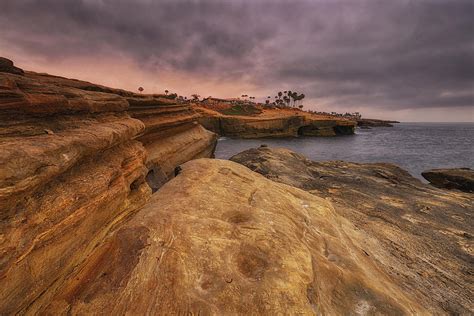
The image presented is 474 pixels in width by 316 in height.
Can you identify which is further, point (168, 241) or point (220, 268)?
point (168, 241)

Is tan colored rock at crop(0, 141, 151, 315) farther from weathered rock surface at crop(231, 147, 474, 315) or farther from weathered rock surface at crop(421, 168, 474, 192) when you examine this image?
weathered rock surface at crop(421, 168, 474, 192)

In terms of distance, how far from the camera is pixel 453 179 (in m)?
15.8

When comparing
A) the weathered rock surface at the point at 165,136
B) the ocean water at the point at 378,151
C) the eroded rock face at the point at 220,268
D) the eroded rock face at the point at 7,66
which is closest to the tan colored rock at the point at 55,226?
the eroded rock face at the point at 220,268

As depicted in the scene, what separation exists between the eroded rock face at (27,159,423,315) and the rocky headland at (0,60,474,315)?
2 centimetres

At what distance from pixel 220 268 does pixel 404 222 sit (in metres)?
7.47

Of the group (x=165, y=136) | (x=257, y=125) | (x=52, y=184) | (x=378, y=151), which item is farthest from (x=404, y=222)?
(x=257, y=125)

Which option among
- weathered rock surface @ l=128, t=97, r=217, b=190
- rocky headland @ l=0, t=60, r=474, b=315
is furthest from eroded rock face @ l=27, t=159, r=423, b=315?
weathered rock surface @ l=128, t=97, r=217, b=190

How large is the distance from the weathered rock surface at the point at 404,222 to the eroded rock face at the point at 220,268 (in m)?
0.52

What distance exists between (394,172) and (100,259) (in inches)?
656

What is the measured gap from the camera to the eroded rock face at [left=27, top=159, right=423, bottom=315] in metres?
2.99

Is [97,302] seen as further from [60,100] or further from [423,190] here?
[423,190]

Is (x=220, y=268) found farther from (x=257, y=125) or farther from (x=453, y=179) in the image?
(x=257, y=125)

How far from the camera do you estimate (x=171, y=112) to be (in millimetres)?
16156

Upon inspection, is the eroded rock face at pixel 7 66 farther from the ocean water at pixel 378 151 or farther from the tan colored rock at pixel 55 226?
the ocean water at pixel 378 151
